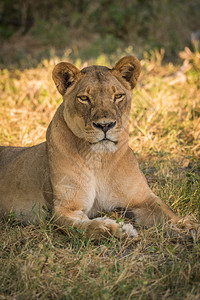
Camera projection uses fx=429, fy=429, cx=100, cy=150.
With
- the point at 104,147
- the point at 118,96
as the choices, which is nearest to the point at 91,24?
the point at 118,96

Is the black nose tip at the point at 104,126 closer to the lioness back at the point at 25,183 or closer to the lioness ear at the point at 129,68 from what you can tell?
the lioness ear at the point at 129,68

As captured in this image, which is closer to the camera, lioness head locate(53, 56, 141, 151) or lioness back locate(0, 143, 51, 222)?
lioness head locate(53, 56, 141, 151)

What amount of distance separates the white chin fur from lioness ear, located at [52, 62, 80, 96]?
0.56 meters

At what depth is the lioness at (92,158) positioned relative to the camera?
2.79 m

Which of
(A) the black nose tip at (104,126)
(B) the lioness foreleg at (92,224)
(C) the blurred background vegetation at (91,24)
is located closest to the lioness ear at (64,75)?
(A) the black nose tip at (104,126)

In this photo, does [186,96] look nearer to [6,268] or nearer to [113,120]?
[113,120]

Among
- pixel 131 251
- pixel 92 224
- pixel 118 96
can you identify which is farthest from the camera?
pixel 118 96

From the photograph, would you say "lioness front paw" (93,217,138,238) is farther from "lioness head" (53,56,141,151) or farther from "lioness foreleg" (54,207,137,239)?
"lioness head" (53,56,141,151)

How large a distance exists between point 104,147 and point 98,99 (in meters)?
0.32

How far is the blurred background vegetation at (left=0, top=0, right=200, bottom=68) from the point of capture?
10.2 metres

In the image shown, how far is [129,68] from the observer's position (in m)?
3.13

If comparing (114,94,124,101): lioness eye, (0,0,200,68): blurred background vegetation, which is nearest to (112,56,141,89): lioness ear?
(114,94,124,101): lioness eye

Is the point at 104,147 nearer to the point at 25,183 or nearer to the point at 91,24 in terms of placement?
the point at 25,183

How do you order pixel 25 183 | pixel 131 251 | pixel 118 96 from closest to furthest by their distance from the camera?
pixel 131 251, pixel 118 96, pixel 25 183
